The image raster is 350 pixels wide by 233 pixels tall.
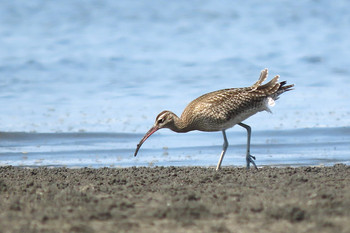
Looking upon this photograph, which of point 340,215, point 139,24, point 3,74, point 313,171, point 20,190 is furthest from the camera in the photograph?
point 139,24

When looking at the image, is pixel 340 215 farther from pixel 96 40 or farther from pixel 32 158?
pixel 96 40

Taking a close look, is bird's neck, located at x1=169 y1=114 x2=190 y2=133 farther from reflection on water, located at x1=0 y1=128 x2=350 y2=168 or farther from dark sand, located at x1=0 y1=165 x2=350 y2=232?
dark sand, located at x1=0 y1=165 x2=350 y2=232

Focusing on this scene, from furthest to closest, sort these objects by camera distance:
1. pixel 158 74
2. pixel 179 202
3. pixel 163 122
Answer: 1. pixel 158 74
2. pixel 163 122
3. pixel 179 202

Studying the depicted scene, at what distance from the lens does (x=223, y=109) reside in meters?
10.0

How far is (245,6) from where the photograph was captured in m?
28.6

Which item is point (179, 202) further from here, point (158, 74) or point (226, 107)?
point (158, 74)

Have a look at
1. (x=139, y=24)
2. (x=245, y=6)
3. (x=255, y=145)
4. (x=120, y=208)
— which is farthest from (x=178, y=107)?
(x=245, y=6)

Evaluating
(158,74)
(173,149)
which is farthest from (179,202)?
(158,74)

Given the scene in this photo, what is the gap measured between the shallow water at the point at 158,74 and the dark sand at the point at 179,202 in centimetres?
281

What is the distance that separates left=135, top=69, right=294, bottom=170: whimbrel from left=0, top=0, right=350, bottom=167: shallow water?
1.13 metres

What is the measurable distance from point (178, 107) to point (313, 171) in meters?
6.44

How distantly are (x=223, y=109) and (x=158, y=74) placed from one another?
948 centimetres

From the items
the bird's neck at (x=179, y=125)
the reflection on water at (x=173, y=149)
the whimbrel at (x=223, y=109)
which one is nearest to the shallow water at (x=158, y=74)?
the reflection on water at (x=173, y=149)

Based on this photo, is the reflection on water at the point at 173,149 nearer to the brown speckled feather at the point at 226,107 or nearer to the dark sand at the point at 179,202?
the brown speckled feather at the point at 226,107
